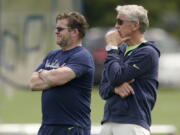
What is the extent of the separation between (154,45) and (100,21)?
3675 centimetres

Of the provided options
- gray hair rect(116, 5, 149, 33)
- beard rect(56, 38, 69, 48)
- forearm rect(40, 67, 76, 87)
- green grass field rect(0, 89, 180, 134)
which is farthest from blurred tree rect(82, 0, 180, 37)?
gray hair rect(116, 5, 149, 33)

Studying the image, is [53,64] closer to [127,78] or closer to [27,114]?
[127,78]

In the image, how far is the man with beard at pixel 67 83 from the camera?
985 cm

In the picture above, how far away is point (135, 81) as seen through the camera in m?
9.57

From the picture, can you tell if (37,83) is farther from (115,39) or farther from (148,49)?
(148,49)

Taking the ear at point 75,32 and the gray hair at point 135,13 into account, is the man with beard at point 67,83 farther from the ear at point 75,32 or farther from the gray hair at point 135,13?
the gray hair at point 135,13

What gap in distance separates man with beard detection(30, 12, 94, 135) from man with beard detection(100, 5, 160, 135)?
303mm

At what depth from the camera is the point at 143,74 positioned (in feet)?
31.4

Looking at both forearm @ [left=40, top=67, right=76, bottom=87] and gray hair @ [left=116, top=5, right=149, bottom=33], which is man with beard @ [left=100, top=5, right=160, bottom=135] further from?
forearm @ [left=40, top=67, right=76, bottom=87]

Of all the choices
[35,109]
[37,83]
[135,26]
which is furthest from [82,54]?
[35,109]

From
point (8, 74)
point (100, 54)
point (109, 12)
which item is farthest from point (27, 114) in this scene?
point (109, 12)

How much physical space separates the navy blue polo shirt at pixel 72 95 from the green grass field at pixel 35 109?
9448mm

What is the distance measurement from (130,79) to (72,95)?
65cm

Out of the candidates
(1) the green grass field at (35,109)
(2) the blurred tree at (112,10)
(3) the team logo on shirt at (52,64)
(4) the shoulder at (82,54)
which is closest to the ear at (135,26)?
(4) the shoulder at (82,54)
